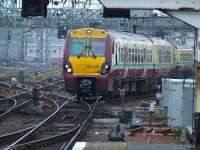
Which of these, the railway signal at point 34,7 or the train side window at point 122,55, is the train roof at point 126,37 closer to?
the train side window at point 122,55

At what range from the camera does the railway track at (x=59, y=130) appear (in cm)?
1317

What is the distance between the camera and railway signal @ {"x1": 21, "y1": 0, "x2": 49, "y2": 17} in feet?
38.5

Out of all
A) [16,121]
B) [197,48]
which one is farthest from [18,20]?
[197,48]

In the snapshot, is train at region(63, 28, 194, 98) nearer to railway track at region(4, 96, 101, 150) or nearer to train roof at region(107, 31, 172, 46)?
train roof at region(107, 31, 172, 46)

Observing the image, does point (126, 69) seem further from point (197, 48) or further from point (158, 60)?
point (197, 48)

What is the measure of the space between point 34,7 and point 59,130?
5.12 m

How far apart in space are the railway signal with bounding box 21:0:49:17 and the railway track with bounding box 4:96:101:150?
92.4 inches

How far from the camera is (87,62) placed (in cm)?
2292

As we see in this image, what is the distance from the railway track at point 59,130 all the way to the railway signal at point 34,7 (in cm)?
235

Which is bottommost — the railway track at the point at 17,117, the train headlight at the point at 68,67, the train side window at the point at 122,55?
the railway track at the point at 17,117

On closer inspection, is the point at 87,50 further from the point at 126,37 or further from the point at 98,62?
the point at 126,37

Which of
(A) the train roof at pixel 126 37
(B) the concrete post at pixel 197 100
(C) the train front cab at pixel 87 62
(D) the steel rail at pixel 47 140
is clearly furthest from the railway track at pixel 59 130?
(B) the concrete post at pixel 197 100

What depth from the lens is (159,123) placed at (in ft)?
57.3

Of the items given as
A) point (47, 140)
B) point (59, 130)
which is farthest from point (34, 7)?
point (59, 130)
